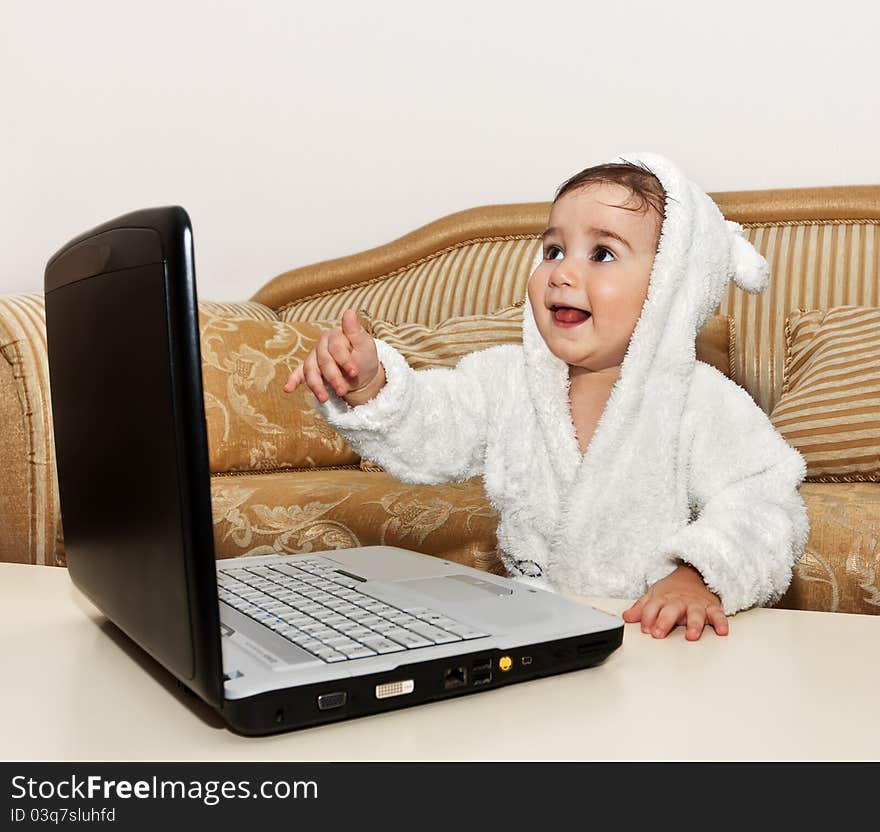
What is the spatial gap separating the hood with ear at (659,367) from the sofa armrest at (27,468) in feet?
2.86

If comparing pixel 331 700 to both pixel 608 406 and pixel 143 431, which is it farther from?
pixel 608 406

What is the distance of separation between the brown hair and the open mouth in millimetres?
117

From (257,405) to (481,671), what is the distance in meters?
1.24

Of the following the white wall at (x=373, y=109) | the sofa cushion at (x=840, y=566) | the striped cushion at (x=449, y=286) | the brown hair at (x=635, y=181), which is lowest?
the sofa cushion at (x=840, y=566)

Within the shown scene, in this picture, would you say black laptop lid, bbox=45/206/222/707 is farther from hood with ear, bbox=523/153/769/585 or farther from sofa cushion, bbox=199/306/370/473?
sofa cushion, bbox=199/306/370/473

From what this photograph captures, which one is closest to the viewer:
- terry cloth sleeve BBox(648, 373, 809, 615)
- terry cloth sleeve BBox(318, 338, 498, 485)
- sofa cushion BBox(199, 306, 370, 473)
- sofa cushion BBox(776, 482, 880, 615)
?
terry cloth sleeve BBox(648, 373, 809, 615)

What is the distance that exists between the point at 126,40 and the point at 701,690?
2566 millimetres

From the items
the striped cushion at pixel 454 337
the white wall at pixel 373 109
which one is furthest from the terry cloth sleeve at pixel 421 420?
the white wall at pixel 373 109

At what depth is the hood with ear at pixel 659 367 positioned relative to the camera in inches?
37.9

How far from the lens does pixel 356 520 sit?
4.49 feet

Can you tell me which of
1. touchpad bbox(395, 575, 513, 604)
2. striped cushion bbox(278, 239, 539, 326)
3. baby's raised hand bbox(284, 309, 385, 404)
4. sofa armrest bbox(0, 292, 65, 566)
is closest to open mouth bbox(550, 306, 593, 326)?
baby's raised hand bbox(284, 309, 385, 404)

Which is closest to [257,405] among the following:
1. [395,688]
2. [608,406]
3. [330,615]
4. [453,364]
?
[453,364]

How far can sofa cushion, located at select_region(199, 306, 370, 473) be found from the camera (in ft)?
5.43

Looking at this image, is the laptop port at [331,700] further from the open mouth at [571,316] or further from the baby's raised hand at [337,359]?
the open mouth at [571,316]
